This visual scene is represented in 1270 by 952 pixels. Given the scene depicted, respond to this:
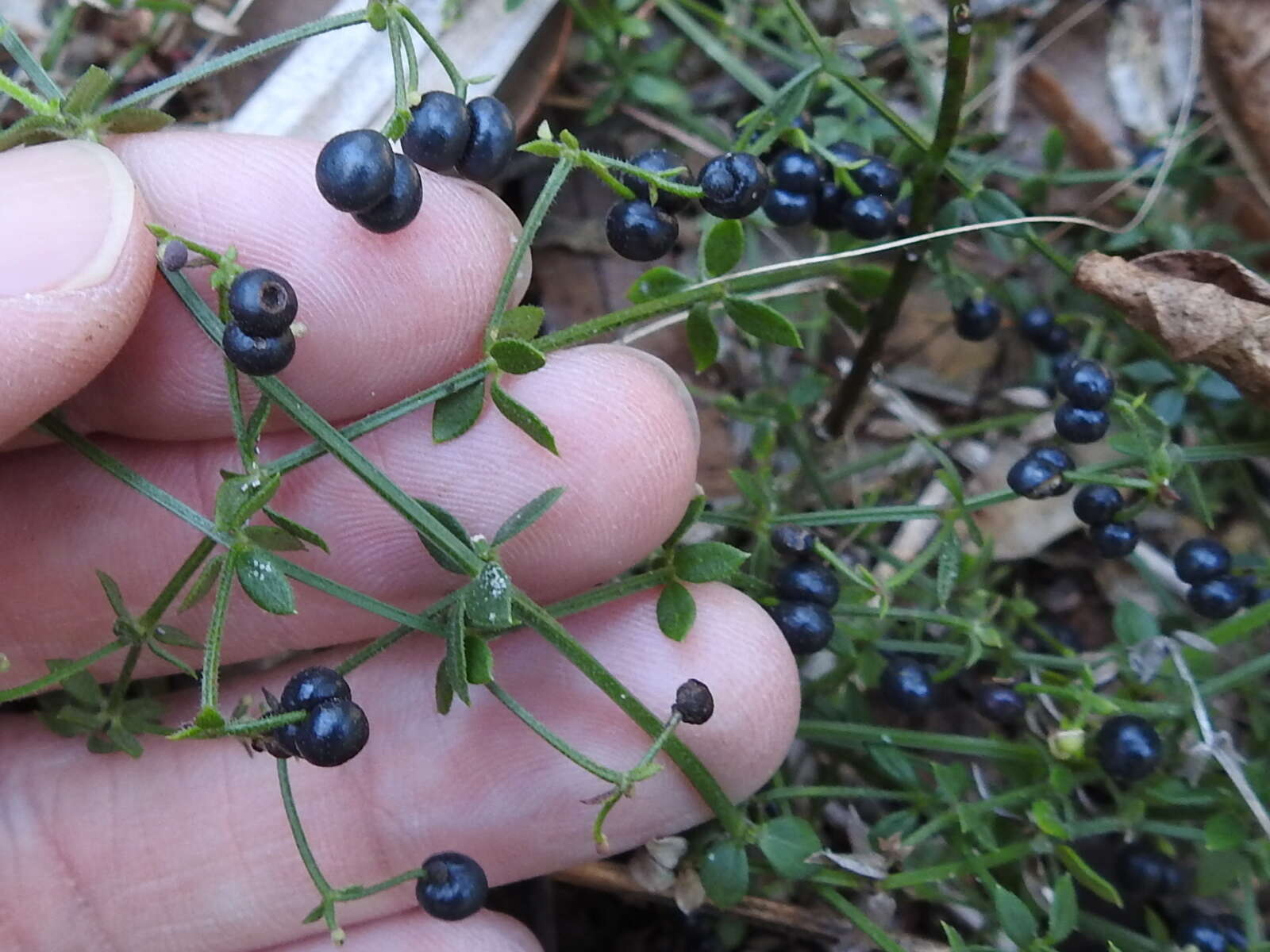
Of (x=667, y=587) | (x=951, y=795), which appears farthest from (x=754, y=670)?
(x=951, y=795)

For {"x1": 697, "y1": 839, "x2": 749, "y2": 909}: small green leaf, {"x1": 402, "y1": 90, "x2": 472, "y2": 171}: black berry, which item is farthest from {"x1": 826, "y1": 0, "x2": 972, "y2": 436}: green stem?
{"x1": 697, "y1": 839, "x2": 749, "y2": 909}: small green leaf

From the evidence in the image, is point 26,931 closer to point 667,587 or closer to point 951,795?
point 667,587

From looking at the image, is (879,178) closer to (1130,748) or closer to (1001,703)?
(1001,703)

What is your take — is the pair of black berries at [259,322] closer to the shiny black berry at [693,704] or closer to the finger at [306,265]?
the finger at [306,265]

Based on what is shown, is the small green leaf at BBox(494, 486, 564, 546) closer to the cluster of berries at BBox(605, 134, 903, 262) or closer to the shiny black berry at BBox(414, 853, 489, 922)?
the cluster of berries at BBox(605, 134, 903, 262)

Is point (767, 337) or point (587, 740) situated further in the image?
point (587, 740)

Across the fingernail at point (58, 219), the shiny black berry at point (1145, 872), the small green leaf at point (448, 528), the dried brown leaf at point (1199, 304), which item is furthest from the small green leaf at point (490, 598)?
the shiny black berry at point (1145, 872)
